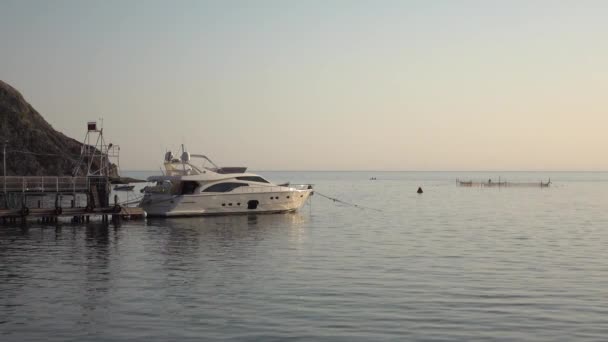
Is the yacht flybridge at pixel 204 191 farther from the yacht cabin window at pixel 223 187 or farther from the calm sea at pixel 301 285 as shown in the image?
the calm sea at pixel 301 285

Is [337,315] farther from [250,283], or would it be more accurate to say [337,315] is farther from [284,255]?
[284,255]

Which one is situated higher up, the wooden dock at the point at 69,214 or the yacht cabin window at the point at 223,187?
the yacht cabin window at the point at 223,187

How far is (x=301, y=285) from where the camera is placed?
24141 millimetres

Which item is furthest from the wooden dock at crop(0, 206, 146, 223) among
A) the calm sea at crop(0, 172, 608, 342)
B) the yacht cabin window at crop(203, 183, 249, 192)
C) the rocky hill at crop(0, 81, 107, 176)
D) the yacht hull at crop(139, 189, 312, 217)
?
the rocky hill at crop(0, 81, 107, 176)

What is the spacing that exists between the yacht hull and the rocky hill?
2598 inches

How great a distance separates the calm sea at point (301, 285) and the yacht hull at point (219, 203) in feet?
29.3

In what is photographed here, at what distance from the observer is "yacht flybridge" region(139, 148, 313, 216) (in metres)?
55.3

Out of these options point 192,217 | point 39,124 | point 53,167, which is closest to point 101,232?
point 192,217

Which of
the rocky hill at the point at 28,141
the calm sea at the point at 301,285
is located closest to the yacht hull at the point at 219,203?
the calm sea at the point at 301,285

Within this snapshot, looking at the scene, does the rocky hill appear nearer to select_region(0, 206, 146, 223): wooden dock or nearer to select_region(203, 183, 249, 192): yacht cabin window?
select_region(0, 206, 146, 223): wooden dock

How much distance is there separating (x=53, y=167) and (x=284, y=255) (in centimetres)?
10585

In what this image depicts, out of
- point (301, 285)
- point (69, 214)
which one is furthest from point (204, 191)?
point (301, 285)

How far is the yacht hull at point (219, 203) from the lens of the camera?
5525 centimetres

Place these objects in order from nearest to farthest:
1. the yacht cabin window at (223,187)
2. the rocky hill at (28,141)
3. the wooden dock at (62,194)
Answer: the wooden dock at (62,194) → the yacht cabin window at (223,187) → the rocky hill at (28,141)
